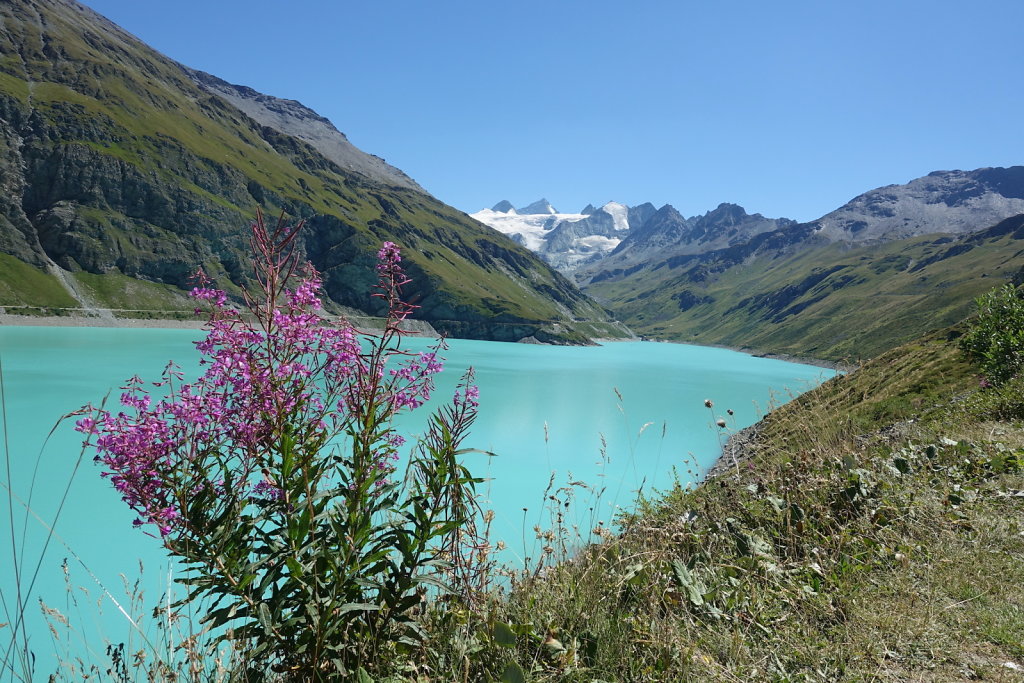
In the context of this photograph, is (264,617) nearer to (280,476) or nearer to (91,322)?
(280,476)

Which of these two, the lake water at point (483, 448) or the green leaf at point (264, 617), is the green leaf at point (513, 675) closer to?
the lake water at point (483, 448)

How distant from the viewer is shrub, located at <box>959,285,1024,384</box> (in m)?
14.7

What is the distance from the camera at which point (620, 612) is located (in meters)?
4.04

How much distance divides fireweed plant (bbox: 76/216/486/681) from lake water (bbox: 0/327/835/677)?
583mm

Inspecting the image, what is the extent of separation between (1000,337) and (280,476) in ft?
69.2

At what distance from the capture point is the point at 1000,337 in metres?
16.2

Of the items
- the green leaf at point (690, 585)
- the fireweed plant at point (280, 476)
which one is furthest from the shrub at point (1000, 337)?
the fireweed plant at point (280, 476)

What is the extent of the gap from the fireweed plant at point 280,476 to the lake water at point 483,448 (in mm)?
583

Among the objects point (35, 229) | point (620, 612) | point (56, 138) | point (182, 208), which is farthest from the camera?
point (182, 208)

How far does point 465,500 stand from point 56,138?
22241 centimetres

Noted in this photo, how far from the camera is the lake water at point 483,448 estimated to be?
15.4 metres

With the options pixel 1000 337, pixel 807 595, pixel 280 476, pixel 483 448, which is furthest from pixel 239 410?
pixel 483 448

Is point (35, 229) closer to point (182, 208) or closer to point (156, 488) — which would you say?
point (182, 208)

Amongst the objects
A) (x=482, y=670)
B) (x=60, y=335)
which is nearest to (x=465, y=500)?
(x=482, y=670)
